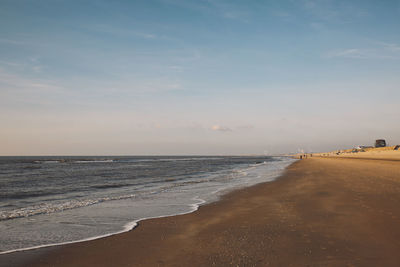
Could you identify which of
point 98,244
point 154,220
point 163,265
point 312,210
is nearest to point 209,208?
point 154,220

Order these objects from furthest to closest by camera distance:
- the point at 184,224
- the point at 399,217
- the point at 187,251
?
1. the point at 184,224
2. the point at 399,217
3. the point at 187,251

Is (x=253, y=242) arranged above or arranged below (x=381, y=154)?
below

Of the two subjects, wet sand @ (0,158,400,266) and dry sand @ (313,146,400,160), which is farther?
dry sand @ (313,146,400,160)

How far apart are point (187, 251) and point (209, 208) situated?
629cm

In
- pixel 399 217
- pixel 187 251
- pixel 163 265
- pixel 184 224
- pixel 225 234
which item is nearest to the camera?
pixel 163 265

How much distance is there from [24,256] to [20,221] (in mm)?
4962

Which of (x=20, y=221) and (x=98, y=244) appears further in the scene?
(x=20, y=221)

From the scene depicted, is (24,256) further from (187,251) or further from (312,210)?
(312,210)

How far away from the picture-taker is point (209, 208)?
41.9 feet

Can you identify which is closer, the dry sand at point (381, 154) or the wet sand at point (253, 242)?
the wet sand at point (253, 242)

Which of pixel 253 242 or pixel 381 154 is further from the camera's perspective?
pixel 381 154

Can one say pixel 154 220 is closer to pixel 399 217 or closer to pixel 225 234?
pixel 225 234

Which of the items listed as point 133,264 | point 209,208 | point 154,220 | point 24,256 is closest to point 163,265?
point 133,264

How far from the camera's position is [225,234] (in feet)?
26.0
